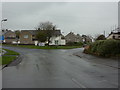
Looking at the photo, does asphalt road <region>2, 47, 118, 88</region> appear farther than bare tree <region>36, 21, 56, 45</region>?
No

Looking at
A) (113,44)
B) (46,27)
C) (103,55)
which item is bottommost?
(103,55)

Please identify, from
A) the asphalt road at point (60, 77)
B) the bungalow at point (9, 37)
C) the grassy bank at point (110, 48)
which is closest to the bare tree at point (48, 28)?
the bungalow at point (9, 37)

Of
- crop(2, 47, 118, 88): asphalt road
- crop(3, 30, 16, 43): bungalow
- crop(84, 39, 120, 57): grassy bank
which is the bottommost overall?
crop(2, 47, 118, 88): asphalt road

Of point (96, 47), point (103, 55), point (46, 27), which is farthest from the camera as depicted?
point (46, 27)

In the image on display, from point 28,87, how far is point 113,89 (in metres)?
3.73

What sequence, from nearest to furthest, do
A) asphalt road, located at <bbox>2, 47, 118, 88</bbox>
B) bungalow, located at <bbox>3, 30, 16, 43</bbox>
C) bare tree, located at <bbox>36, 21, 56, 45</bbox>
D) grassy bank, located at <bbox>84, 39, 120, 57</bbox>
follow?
asphalt road, located at <bbox>2, 47, 118, 88</bbox>
grassy bank, located at <bbox>84, 39, 120, 57</bbox>
bare tree, located at <bbox>36, 21, 56, 45</bbox>
bungalow, located at <bbox>3, 30, 16, 43</bbox>

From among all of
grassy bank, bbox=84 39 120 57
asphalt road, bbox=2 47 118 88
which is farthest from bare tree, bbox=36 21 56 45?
asphalt road, bbox=2 47 118 88

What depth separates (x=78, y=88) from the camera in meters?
7.30

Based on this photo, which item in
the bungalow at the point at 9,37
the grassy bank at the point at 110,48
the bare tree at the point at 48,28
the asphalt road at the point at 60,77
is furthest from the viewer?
the bungalow at the point at 9,37

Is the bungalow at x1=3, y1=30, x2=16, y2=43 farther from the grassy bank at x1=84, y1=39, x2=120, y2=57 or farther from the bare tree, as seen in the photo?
the grassy bank at x1=84, y1=39, x2=120, y2=57

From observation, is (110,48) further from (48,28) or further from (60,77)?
(48,28)

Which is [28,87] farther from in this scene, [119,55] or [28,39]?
[28,39]

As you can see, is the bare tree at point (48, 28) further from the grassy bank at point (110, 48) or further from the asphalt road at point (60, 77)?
the asphalt road at point (60, 77)

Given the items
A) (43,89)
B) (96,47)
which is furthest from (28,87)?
(96,47)
